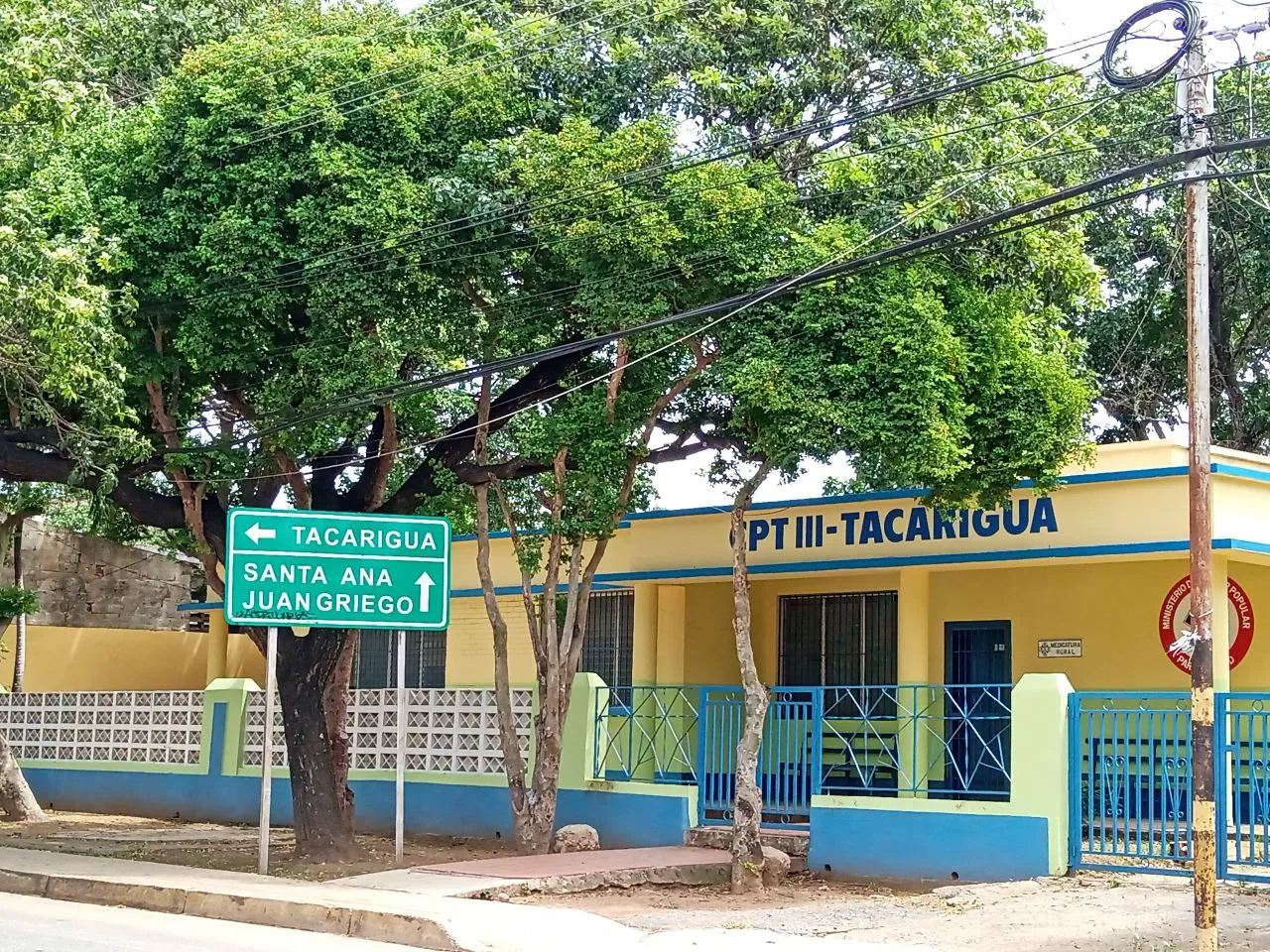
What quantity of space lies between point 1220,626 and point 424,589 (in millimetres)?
7349

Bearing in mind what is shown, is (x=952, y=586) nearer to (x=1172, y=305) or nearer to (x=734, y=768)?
(x=734, y=768)

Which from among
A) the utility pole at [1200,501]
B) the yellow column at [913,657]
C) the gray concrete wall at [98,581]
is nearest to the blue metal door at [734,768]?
the yellow column at [913,657]

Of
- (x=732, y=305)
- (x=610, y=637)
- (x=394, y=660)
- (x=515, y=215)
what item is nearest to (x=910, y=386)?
(x=732, y=305)

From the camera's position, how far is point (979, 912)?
11664mm

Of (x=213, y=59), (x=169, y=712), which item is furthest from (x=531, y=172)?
(x=169, y=712)

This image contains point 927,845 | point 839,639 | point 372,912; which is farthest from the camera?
point 839,639

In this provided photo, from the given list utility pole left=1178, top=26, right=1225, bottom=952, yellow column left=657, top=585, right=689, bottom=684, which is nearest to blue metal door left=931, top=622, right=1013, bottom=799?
yellow column left=657, top=585, right=689, bottom=684

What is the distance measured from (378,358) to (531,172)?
7.21 ft

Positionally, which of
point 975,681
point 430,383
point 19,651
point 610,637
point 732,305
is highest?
point 732,305

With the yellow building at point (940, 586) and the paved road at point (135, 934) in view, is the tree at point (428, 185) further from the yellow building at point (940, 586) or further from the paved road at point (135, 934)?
the yellow building at point (940, 586)

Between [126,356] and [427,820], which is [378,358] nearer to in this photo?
[126,356]

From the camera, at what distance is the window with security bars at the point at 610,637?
2045cm

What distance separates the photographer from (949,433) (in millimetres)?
12859

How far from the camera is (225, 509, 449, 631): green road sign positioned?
13.7 m
